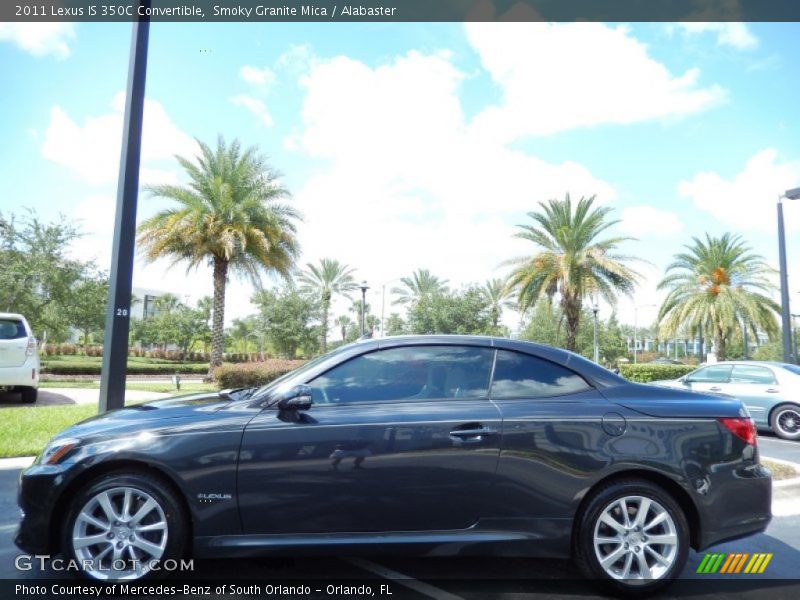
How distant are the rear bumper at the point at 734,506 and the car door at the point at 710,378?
8080 millimetres

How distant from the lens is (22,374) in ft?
34.4

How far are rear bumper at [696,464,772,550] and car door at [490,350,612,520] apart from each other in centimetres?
71

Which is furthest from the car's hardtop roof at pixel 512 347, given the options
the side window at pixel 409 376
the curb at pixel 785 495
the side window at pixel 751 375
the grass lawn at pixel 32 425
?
the side window at pixel 751 375

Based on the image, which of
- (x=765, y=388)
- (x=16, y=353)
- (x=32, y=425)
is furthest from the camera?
(x=765, y=388)

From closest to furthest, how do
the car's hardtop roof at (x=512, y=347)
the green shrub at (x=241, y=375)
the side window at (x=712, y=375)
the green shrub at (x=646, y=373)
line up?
the car's hardtop roof at (x=512, y=347) < the side window at (x=712, y=375) < the green shrub at (x=241, y=375) < the green shrub at (x=646, y=373)

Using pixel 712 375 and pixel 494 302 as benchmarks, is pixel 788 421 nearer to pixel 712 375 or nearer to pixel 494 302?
pixel 712 375

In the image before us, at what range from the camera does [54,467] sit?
11.0ft

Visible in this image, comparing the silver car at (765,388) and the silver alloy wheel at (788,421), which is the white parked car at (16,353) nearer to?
the silver car at (765,388)

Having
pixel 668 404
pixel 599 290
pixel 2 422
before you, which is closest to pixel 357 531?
pixel 668 404

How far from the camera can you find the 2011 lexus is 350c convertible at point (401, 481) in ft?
10.8

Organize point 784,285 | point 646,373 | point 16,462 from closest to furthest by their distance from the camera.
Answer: point 16,462, point 784,285, point 646,373

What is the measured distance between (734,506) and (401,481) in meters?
2.05

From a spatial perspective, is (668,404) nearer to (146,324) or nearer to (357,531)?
(357,531)

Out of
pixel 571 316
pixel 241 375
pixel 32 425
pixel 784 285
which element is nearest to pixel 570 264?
pixel 571 316
